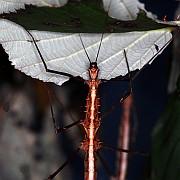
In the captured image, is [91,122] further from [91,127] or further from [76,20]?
[76,20]

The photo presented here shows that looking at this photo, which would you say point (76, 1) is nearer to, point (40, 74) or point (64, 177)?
point (40, 74)

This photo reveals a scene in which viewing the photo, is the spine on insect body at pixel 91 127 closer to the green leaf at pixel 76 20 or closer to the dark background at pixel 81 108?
the green leaf at pixel 76 20

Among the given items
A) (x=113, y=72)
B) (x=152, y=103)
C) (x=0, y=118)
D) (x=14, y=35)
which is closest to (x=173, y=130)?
(x=113, y=72)

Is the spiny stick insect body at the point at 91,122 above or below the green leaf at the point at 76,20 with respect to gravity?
below

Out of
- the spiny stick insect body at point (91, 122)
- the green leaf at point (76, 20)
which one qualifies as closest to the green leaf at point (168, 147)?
the spiny stick insect body at point (91, 122)

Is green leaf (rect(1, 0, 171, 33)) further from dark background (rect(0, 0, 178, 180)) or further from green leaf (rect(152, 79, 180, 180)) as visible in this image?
dark background (rect(0, 0, 178, 180))

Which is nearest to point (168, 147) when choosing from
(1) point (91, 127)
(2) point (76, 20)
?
(1) point (91, 127)

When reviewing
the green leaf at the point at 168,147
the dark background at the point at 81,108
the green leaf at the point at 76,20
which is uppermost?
the dark background at the point at 81,108
